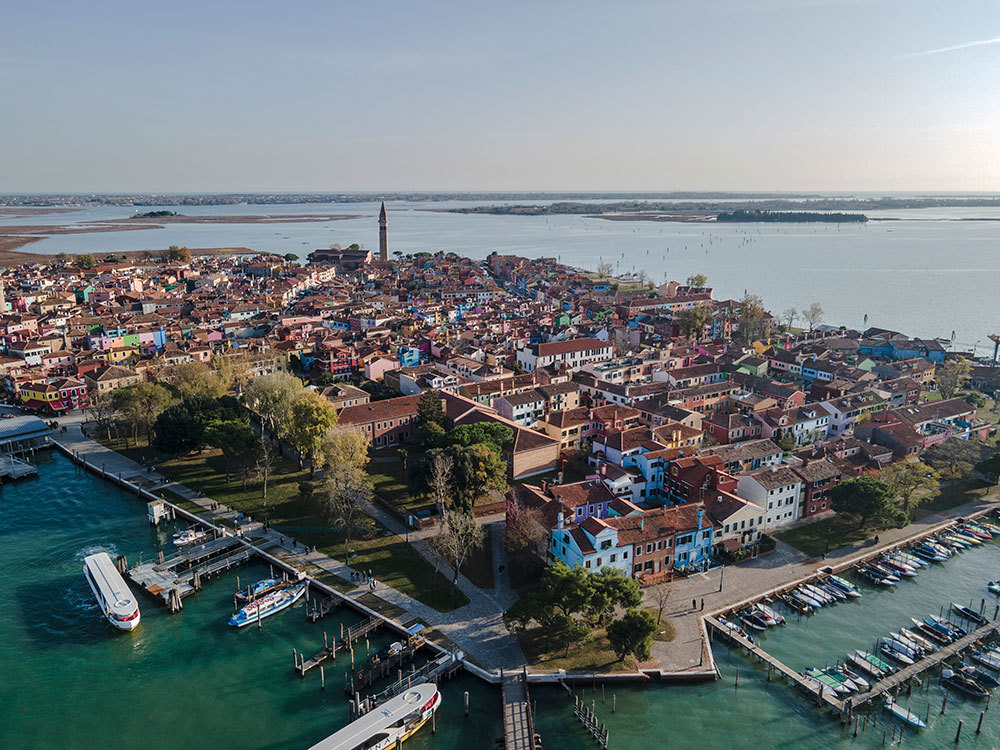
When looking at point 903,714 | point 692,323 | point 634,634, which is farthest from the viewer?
point 692,323

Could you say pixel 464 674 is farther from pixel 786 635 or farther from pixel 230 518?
pixel 230 518

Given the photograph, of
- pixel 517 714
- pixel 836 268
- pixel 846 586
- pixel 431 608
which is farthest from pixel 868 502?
pixel 836 268

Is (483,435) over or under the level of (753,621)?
over

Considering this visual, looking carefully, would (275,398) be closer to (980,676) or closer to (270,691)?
(270,691)

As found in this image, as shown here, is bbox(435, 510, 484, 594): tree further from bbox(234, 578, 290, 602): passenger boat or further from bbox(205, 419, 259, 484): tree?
bbox(205, 419, 259, 484): tree

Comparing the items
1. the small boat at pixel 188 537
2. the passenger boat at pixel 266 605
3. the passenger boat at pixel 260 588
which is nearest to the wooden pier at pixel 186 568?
the small boat at pixel 188 537

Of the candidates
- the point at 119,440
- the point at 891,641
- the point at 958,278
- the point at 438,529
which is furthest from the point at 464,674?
the point at 958,278
